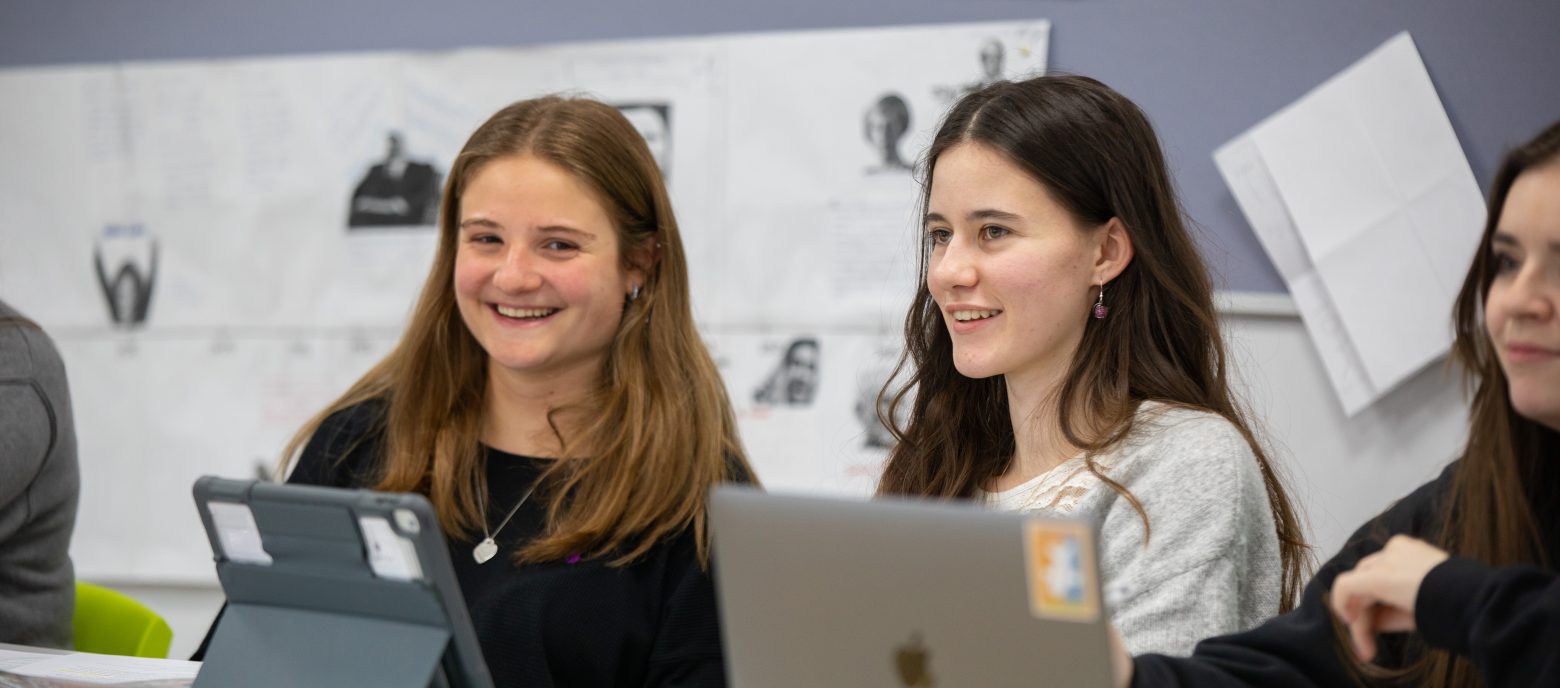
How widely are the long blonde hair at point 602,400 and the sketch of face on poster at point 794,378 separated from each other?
2.91 feet

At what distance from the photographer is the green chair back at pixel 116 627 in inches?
74.2

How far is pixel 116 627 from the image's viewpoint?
76.7 inches

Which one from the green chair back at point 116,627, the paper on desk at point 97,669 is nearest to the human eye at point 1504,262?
the paper on desk at point 97,669

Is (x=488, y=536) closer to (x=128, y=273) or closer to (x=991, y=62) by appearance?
(x=991, y=62)

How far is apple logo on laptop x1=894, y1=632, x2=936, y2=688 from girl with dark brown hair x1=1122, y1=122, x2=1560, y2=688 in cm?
29

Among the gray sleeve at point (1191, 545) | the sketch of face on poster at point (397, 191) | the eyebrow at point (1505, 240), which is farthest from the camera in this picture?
the sketch of face on poster at point (397, 191)

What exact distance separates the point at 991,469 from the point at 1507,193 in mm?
726

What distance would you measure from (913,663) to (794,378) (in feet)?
5.95

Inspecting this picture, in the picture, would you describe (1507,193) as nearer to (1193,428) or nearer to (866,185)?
(1193,428)

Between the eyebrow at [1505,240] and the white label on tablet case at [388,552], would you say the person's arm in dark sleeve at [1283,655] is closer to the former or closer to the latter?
the eyebrow at [1505,240]

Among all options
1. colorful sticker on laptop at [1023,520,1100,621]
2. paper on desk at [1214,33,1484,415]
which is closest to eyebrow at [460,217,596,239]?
colorful sticker on laptop at [1023,520,1100,621]

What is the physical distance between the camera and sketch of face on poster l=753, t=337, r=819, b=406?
2.79 meters

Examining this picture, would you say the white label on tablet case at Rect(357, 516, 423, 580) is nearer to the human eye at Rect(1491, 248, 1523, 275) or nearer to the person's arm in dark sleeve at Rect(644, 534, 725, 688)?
the person's arm in dark sleeve at Rect(644, 534, 725, 688)

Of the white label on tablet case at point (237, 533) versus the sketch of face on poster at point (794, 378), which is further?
the sketch of face on poster at point (794, 378)
